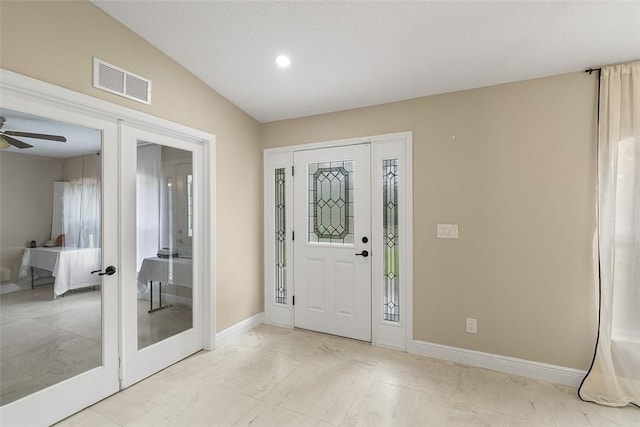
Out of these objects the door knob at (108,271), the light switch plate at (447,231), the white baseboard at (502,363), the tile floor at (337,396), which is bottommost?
the tile floor at (337,396)

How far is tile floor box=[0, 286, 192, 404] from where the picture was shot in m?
1.88

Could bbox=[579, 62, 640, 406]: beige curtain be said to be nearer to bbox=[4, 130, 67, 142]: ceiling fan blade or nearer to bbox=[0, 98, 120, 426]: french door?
bbox=[0, 98, 120, 426]: french door

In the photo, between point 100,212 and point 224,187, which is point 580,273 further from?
point 100,212

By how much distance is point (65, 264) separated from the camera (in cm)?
219

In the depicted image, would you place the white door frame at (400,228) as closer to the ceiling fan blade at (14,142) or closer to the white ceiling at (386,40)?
the white ceiling at (386,40)

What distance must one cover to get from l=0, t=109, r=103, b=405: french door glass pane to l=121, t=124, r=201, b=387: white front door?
8.8 inches

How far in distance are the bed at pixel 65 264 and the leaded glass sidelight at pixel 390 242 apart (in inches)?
101

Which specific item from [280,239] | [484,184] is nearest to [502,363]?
[484,184]

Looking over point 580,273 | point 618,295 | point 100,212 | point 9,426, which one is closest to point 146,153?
point 100,212

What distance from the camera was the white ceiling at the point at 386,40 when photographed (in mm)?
1973

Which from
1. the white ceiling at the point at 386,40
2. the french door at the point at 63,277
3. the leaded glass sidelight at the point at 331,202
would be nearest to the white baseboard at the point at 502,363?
the leaded glass sidelight at the point at 331,202

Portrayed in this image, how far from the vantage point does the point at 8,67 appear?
1.75 m

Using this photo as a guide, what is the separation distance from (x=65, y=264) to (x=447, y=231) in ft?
10.4

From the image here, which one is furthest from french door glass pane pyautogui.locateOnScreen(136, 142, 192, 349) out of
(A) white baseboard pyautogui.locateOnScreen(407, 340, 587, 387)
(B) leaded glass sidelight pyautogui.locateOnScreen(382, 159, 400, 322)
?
(A) white baseboard pyautogui.locateOnScreen(407, 340, 587, 387)
